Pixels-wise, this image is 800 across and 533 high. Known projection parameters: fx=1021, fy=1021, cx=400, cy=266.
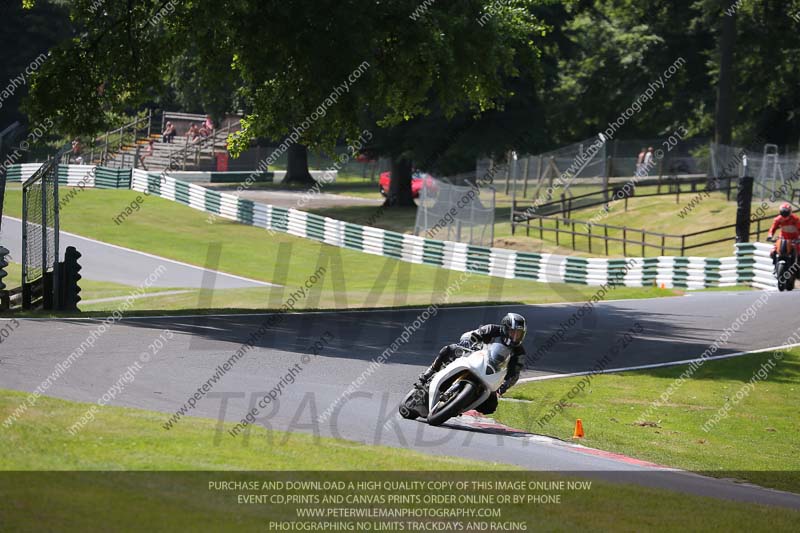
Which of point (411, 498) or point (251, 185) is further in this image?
point (251, 185)

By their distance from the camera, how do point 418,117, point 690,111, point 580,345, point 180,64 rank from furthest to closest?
point 690,111, point 180,64, point 418,117, point 580,345

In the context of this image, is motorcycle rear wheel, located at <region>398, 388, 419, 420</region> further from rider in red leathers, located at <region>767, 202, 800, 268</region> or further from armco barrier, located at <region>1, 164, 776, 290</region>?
armco barrier, located at <region>1, 164, 776, 290</region>

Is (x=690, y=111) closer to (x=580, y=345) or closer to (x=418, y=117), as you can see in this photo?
(x=418, y=117)

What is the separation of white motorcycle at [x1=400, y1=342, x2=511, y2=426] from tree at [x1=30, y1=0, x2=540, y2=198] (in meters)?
11.7

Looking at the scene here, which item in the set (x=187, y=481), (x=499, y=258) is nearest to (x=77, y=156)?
(x=499, y=258)

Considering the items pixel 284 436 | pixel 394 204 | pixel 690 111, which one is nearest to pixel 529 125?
pixel 394 204

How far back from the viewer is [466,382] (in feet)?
38.1

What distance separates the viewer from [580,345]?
795 inches

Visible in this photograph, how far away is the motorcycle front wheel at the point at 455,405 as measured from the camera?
11.5 meters

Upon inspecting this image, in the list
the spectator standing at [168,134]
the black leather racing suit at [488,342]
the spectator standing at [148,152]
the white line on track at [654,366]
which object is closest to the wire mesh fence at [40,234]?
the white line on track at [654,366]

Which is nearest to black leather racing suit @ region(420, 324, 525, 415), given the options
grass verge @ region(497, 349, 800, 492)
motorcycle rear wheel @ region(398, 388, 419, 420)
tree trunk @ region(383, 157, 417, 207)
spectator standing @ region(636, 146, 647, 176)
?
motorcycle rear wheel @ region(398, 388, 419, 420)

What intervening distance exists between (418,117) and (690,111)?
1754cm

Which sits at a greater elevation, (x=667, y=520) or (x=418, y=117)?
(x=418, y=117)

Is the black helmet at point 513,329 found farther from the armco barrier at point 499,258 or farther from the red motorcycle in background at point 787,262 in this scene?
the armco barrier at point 499,258
